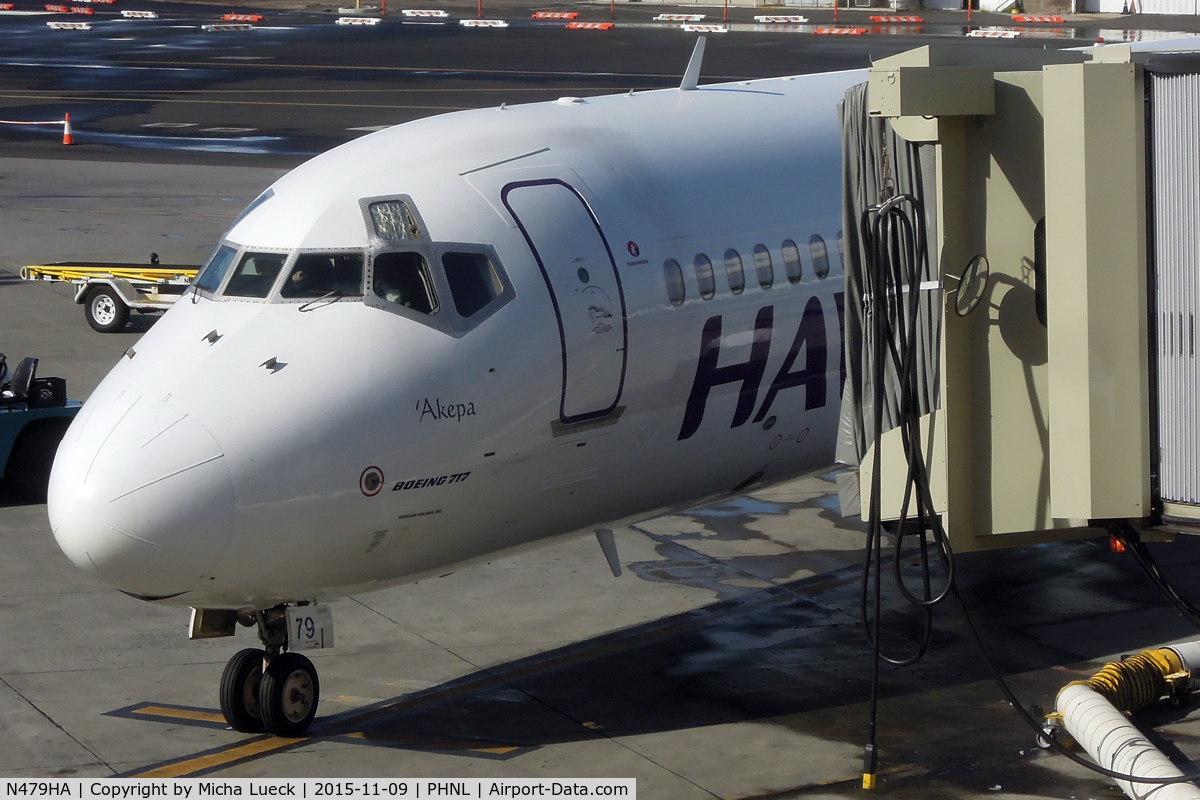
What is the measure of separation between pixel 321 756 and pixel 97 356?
56.7ft

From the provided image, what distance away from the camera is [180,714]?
14.7 meters

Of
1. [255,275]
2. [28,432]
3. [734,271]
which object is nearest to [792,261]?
[734,271]

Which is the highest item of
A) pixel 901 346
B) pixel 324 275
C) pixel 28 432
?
pixel 324 275

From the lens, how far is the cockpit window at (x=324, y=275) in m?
13.3

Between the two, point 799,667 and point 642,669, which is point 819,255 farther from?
point 642,669

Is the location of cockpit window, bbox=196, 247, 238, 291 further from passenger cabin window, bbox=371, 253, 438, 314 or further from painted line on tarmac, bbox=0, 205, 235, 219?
painted line on tarmac, bbox=0, 205, 235, 219

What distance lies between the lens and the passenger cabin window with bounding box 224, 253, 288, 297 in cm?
1341

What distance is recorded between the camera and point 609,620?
17344 mm

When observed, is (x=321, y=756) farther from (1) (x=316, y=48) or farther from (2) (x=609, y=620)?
(1) (x=316, y=48)

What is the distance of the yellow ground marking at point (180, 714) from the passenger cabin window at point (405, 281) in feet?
13.6

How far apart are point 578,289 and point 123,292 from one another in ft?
62.5

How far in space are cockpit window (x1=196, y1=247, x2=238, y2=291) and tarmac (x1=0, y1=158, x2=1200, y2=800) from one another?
3435mm

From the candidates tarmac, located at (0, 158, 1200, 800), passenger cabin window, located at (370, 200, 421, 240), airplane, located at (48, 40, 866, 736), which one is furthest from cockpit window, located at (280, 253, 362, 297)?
tarmac, located at (0, 158, 1200, 800)

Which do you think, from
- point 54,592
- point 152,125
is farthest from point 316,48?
point 54,592
